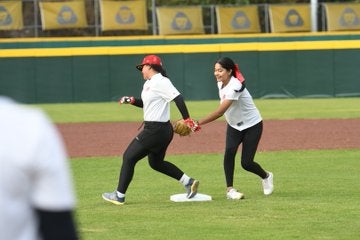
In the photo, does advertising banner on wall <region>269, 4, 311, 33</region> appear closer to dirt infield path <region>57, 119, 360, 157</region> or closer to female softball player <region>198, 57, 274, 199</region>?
dirt infield path <region>57, 119, 360, 157</region>

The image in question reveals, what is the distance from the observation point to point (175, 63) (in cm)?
3164

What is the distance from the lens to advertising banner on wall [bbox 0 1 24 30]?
35.1 metres

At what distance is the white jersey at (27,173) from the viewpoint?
2.48m

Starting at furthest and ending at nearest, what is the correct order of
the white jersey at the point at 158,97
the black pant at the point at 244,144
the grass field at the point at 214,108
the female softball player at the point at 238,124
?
1. the grass field at the point at 214,108
2. the black pant at the point at 244,144
3. the female softball player at the point at 238,124
4. the white jersey at the point at 158,97

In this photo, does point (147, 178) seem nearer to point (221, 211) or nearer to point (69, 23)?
point (221, 211)

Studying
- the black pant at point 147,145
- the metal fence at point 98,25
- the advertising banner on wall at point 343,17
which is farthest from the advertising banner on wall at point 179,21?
the black pant at point 147,145

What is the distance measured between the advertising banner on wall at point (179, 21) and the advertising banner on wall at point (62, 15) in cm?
296

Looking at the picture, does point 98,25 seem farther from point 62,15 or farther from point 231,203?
point 231,203

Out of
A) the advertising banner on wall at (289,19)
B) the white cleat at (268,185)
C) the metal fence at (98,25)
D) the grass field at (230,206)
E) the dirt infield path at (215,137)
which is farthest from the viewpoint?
the metal fence at (98,25)

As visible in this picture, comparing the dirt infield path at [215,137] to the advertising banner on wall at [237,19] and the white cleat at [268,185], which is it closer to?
the white cleat at [268,185]

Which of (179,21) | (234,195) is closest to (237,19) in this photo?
(179,21)

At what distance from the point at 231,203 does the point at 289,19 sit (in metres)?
26.4

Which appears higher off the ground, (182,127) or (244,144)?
(182,127)

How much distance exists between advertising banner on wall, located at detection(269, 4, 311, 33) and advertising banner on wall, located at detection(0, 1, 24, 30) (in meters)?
9.44
